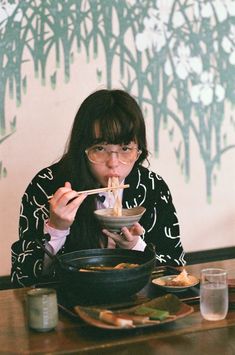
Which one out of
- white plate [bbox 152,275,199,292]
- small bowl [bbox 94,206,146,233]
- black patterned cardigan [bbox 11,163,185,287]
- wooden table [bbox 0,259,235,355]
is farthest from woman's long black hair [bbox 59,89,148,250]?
wooden table [bbox 0,259,235,355]

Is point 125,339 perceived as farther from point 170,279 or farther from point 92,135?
point 92,135

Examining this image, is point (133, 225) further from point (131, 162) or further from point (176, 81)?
point (176, 81)

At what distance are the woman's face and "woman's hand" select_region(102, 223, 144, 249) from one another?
0.25m

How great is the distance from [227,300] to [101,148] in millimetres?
819

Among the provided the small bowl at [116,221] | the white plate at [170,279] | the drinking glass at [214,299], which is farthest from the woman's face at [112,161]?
the drinking glass at [214,299]

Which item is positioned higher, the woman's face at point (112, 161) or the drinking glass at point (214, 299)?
the woman's face at point (112, 161)

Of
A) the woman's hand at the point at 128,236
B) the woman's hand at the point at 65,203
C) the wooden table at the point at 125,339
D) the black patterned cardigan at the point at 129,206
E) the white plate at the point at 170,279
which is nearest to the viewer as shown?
the wooden table at the point at 125,339

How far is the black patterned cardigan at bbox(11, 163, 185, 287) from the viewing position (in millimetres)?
2088

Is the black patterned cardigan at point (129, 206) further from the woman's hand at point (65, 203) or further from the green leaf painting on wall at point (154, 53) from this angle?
the green leaf painting on wall at point (154, 53)

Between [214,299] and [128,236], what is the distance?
501mm

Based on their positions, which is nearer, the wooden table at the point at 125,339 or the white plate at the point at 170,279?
the wooden table at the point at 125,339

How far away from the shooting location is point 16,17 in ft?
9.06

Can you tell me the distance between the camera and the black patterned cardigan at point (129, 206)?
209 centimetres

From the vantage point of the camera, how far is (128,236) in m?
1.96
